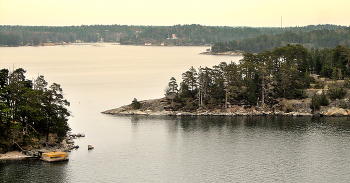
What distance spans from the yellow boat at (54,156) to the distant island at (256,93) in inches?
1251

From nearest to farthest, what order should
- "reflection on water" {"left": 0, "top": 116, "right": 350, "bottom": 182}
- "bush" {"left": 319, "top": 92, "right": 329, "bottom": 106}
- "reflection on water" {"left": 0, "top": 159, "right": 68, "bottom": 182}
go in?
"reflection on water" {"left": 0, "top": 159, "right": 68, "bottom": 182} → "reflection on water" {"left": 0, "top": 116, "right": 350, "bottom": 182} → "bush" {"left": 319, "top": 92, "right": 329, "bottom": 106}

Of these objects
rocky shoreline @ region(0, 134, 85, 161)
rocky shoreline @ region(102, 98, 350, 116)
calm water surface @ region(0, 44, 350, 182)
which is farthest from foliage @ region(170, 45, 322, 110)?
→ rocky shoreline @ region(0, 134, 85, 161)

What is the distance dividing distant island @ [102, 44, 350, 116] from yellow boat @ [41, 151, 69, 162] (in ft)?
104

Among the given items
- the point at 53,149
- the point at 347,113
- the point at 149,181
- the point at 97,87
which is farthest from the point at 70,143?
the point at 97,87

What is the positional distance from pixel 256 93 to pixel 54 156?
46548 mm

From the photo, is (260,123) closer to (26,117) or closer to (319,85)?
(319,85)

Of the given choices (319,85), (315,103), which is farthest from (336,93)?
(319,85)

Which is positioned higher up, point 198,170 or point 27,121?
point 27,121

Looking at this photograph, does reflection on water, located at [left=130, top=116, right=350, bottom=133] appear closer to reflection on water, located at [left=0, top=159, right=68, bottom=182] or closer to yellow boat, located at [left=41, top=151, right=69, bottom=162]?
yellow boat, located at [left=41, top=151, right=69, bottom=162]

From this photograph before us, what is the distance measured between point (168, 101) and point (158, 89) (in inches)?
1076

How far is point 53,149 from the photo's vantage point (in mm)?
55406

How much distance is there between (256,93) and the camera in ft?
276

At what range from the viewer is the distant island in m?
81.6

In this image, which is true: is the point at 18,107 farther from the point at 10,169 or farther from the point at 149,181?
the point at 149,181
